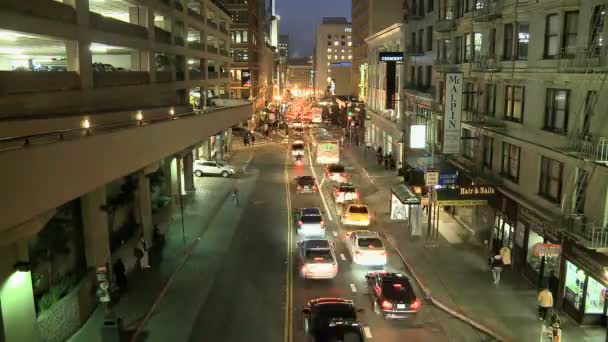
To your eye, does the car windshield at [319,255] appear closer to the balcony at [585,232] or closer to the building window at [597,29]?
the balcony at [585,232]

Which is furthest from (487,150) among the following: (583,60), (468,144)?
(583,60)

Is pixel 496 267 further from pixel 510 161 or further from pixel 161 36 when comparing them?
pixel 161 36

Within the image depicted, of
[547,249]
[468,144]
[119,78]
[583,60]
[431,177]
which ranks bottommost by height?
[547,249]

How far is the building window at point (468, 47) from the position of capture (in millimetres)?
29750

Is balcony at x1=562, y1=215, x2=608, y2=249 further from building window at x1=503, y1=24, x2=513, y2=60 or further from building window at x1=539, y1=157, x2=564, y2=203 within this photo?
building window at x1=503, y1=24, x2=513, y2=60

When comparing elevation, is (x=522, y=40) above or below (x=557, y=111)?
above

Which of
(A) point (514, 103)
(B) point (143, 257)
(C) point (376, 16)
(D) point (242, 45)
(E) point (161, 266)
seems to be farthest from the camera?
(D) point (242, 45)

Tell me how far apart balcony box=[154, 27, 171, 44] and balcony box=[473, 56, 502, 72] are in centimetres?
1852

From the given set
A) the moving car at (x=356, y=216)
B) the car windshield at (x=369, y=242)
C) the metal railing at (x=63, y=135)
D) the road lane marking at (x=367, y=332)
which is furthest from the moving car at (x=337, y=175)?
the road lane marking at (x=367, y=332)

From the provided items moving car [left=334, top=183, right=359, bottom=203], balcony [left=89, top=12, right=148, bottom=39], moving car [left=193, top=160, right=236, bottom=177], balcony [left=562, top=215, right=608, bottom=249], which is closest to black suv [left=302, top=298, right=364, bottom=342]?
balcony [left=562, top=215, right=608, bottom=249]

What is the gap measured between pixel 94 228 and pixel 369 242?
38.2ft

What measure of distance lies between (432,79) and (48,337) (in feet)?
107

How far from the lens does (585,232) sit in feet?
57.7

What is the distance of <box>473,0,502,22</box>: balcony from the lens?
2546 cm
